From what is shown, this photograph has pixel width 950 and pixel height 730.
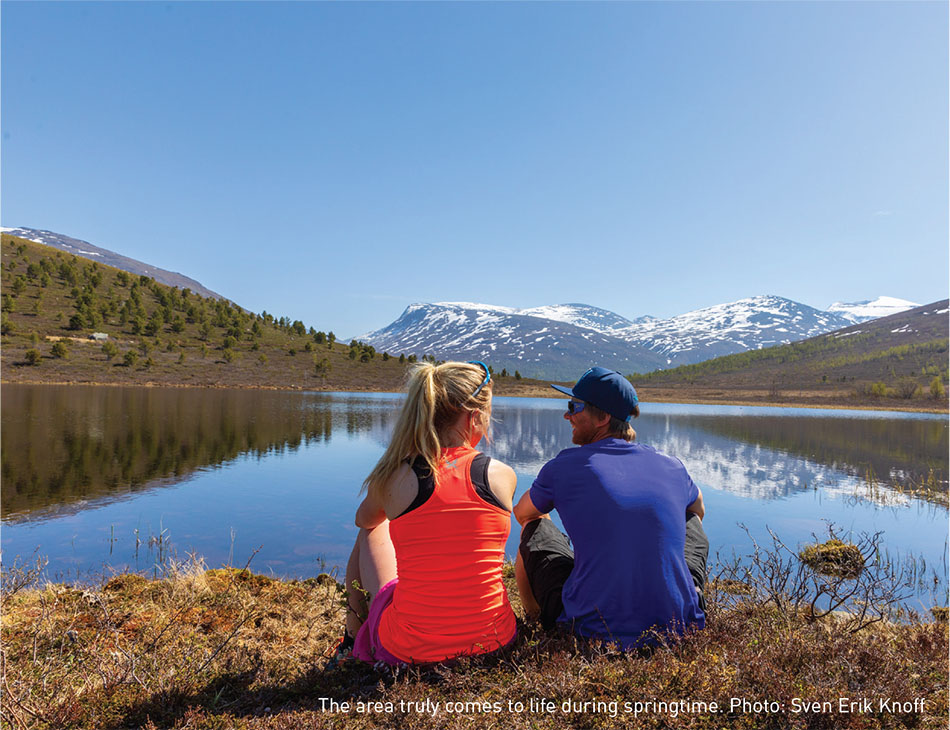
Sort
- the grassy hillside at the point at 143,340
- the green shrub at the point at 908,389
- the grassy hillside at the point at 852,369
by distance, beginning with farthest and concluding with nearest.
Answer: the grassy hillside at the point at 852,369, the green shrub at the point at 908,389, the grassy hillside at the point at 143,340

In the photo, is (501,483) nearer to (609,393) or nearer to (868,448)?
(609,393)

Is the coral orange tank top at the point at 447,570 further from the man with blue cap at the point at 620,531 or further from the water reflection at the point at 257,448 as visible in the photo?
the water reflection at the point at 257,448

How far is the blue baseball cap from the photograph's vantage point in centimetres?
328

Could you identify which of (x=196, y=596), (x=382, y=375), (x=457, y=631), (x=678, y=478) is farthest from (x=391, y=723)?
(x=382, y=375)

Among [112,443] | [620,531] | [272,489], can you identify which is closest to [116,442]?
[112,443]

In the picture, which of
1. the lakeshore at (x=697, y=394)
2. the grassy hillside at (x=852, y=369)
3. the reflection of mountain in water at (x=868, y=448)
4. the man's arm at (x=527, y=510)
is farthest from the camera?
the grassy hillside at (x=852, y=369)

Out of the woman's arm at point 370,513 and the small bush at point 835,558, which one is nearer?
the woman's arm at point 370,513

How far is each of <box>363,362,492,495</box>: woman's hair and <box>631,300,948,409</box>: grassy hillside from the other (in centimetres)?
8529

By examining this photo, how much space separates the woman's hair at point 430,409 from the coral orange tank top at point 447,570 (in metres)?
0.16

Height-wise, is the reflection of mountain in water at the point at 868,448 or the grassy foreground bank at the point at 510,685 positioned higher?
the grassy foreground bank at the point at 510,685

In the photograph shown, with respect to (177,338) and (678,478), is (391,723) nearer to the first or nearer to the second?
(678,478)

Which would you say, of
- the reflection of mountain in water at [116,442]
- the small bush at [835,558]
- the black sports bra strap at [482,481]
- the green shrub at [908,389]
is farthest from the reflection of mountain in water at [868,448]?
the green shrub at [908,389]

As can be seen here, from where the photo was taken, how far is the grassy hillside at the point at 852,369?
79375 mm

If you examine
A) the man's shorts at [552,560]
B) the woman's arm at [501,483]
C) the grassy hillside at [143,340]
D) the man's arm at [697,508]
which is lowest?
the man's shorts at [552,560]
